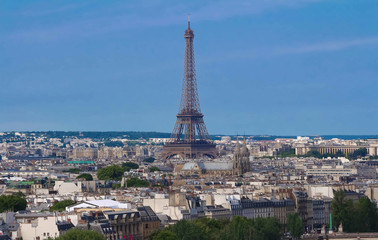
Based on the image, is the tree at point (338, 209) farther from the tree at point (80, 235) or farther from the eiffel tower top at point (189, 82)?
the eiffel tower top at point (189, 82)

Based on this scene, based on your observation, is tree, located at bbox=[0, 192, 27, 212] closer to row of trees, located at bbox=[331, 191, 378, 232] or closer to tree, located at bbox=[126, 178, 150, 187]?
row of trees, located at bbox=[331, 191, 378, 232]

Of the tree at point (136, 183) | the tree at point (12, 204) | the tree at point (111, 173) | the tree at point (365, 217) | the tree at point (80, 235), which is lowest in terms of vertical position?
the tree at point (80, 235)

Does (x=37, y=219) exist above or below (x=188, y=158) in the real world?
below

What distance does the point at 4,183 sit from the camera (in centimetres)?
10775

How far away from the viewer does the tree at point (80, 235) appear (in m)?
48.1

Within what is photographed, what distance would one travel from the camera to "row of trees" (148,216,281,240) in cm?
5503

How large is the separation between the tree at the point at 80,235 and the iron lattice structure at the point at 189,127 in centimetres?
12675

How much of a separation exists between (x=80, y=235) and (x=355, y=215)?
26752 mm

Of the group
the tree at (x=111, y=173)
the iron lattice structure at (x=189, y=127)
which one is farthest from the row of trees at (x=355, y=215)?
the iron lattice structure at (x=189, y=127)

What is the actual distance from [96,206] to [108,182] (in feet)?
146

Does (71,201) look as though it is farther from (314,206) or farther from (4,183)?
(4,183)

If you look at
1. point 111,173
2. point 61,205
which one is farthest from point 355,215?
point 111,173

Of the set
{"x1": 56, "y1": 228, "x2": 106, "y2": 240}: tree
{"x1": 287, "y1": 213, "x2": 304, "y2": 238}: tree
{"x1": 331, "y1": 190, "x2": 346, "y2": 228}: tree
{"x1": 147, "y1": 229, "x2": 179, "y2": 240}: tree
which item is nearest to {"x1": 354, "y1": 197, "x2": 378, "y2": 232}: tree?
{"x1": 331, "y1": 190, "x2": 346, "y2": 228}: tree

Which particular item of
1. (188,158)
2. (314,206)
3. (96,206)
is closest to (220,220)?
(96,206)
